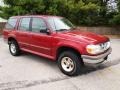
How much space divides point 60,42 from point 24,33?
2072 millimetres

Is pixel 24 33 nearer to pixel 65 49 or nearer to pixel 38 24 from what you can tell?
pixel 38 24

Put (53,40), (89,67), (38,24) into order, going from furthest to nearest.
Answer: (38,24)
(89,67)
(53,40)

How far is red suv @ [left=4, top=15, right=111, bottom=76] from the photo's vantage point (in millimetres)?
5902

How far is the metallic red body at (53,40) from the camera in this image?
596 cm

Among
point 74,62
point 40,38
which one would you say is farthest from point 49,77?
point 40,38

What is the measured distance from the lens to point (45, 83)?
5605 millimetres

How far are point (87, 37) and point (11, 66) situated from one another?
2910mm

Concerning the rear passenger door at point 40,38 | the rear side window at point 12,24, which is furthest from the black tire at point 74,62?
the rear side window at point 12,24

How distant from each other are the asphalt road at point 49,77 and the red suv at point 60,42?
42 cm

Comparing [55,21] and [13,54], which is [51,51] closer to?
[55,21]

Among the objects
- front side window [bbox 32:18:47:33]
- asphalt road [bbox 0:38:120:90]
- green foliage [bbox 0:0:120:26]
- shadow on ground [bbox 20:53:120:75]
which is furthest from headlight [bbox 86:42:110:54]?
green foliage [bbox 0:0:120:26]

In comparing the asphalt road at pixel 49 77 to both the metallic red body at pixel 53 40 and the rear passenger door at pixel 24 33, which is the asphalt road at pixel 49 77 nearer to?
the metallic red body at pixel 53 40

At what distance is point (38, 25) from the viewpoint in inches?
286

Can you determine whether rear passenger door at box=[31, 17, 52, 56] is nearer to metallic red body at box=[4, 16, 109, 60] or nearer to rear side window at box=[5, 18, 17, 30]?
metallic red body at box=[4, 16, 109, 60]
